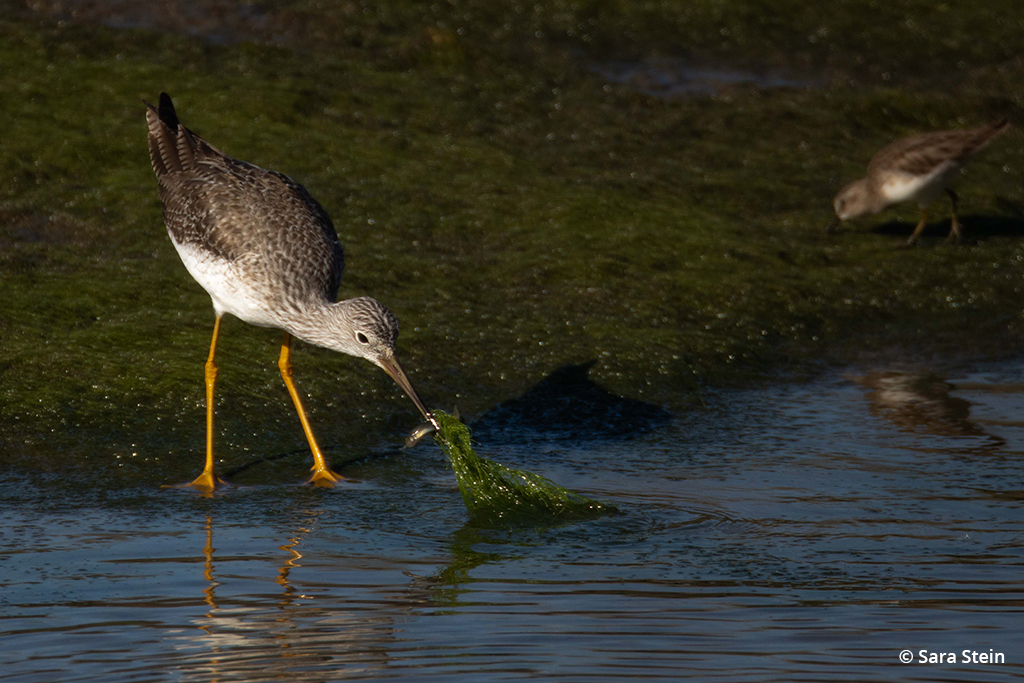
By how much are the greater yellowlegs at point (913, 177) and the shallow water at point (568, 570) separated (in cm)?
469

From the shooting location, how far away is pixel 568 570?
556cm

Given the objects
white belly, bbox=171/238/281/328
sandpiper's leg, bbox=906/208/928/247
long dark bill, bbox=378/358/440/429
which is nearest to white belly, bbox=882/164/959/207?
sandpiper's leg, bbox=906/208/928/247

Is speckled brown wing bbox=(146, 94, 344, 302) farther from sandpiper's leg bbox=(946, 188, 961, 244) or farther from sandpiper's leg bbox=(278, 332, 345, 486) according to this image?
sandpiper's leg bbox=(946, 188, 961, 244)

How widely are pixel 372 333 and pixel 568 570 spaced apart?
1.91 meters

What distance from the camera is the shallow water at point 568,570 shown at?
4.59 meters

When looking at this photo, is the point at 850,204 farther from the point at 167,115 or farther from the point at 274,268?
the point at 274,268

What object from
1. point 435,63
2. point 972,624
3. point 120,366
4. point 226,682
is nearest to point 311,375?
point 120,366

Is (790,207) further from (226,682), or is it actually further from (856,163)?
(226,682)

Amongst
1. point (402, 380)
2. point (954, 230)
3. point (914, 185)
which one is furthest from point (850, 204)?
point (402, 380)

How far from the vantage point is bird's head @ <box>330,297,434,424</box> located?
268 inches

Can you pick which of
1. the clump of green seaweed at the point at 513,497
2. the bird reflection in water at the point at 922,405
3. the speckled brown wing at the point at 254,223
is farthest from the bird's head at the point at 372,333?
the bird reflection in water at the point at 922,405

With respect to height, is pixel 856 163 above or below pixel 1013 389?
above

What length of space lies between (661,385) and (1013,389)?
8.12 feet

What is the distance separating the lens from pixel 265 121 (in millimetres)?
12641
